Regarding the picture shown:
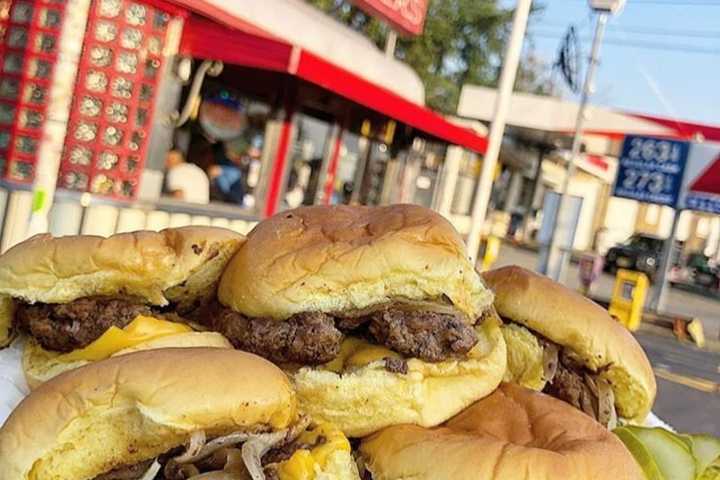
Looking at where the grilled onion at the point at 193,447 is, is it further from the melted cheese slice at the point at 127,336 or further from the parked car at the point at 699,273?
the parked car at the point at 699,273

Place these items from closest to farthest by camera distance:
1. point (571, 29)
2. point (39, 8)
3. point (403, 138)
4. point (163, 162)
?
point (39, 8) → point (163, 162) → point (403, 138) → point (571, 29)

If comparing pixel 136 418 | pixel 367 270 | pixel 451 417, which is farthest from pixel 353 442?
pixel 136 418

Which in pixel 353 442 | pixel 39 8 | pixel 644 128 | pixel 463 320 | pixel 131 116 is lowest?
pixel 353 442

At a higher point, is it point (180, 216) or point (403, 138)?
point (403, 138)

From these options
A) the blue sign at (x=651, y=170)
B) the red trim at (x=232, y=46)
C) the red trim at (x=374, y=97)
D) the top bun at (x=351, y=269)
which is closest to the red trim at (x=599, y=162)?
the blue sign at (x=651, y=170)

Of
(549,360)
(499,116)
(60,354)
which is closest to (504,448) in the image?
(549,360)

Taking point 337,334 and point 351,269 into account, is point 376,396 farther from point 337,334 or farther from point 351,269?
point 351,269

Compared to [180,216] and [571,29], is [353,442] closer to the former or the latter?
[180,216]

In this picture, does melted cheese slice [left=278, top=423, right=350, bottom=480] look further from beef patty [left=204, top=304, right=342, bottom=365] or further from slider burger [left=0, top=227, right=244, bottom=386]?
slider burger [left=0, top=227, right=244, bottom=386]
